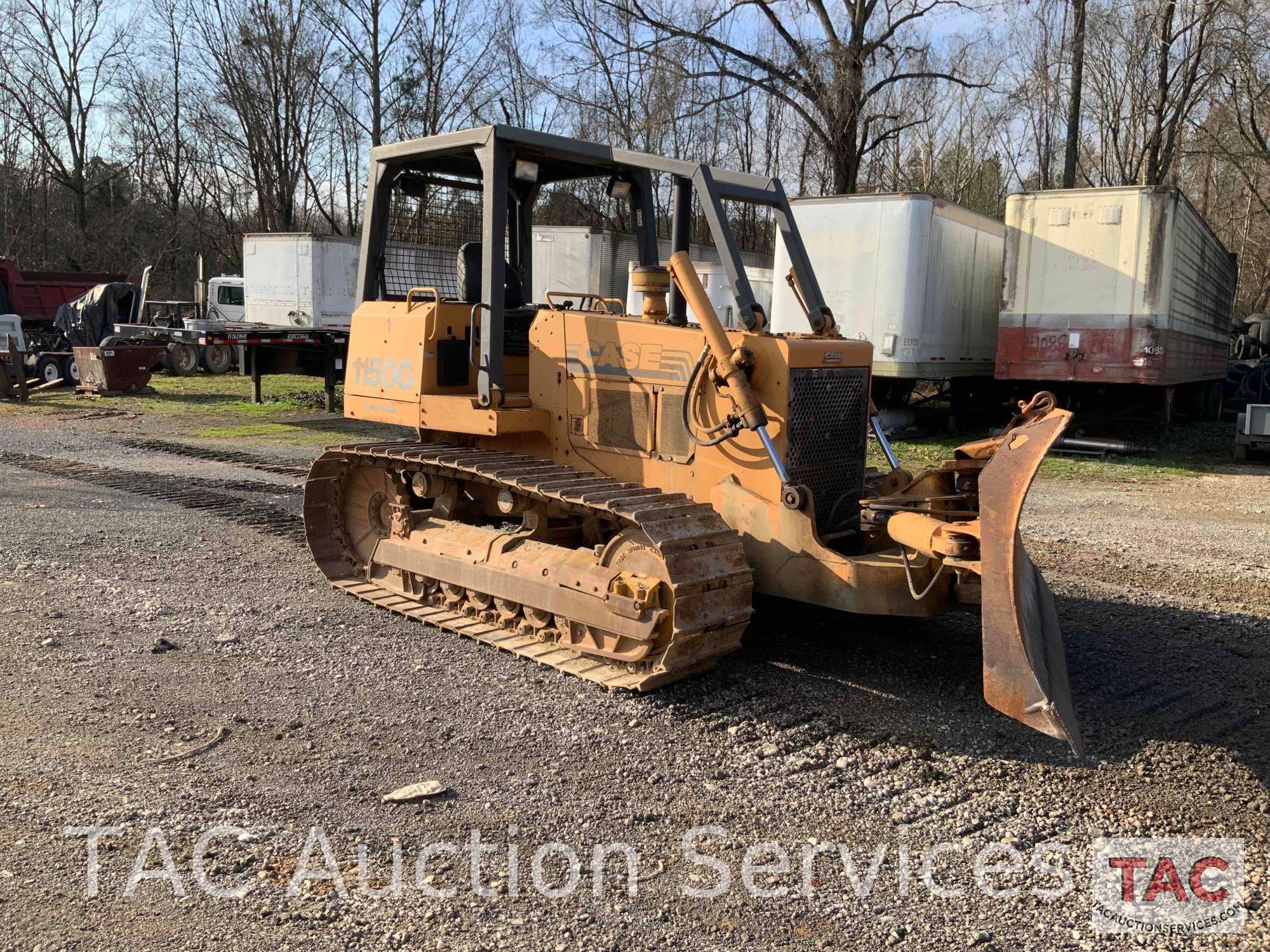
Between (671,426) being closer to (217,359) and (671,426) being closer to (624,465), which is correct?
(624,465)

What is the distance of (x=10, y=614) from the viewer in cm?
604

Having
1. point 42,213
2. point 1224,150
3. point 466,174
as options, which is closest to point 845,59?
point 1224,150

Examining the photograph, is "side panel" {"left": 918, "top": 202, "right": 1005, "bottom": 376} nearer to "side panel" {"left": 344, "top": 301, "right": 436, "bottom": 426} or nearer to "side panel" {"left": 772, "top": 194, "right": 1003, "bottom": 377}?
"side panel" {"left": 772, "top": 194, "right": 1003, "bottom": 377}

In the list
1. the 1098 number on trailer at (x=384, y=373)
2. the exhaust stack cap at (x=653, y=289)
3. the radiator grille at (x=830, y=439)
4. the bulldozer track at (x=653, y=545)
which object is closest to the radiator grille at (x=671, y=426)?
the bulldozer track at (x=653, y=545)

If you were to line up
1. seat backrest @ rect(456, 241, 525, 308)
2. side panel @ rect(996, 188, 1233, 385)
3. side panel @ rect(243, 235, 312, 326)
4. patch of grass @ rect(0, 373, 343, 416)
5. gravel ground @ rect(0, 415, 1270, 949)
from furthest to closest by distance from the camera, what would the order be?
side panel @ rect(243, 235, 312, 326), patch of grass @ rect(0, 373, 343, 416), side panel @ rect(996, 188, 1233, 385), seat backrest @ rect(456, 241, 525, 308), gravel ground @ rect(0, 415, 1270, 949)

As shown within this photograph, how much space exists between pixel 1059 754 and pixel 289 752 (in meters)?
3.20

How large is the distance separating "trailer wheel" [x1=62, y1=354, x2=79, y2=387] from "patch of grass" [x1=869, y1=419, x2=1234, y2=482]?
16444 mm

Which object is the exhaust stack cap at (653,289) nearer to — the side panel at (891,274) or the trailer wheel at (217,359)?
the side panel at (891,274)

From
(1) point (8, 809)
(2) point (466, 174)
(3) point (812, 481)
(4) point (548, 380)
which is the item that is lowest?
(1) point (8, 809)

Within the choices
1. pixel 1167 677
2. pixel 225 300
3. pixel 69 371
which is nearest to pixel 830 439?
pixel 1167 677

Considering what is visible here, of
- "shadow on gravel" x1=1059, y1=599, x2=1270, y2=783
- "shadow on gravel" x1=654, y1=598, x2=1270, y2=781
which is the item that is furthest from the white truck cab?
"shadow on gravel" x1=1059, y1=599, x2=1270, y2=783

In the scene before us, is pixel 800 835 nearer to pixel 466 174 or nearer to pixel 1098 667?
pixel 1098 667

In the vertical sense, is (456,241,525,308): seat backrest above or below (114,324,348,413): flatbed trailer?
above

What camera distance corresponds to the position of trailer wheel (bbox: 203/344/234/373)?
24953 millimetres
